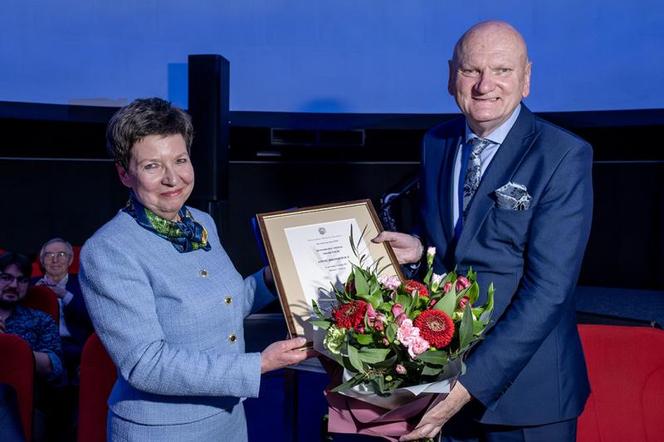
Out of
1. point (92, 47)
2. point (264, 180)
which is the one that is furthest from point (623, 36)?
point (92, 47)

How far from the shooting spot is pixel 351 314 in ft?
4.09

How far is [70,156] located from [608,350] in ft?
20.5

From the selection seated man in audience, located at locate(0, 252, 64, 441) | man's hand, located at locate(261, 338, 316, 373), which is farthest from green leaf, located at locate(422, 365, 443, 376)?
seated man in audience, located at locate(0, 252, 64, 441)

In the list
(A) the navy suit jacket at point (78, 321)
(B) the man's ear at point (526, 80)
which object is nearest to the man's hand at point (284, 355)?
(B) the man's ear at point (526, 80)

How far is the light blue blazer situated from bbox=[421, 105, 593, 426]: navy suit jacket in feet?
1.91

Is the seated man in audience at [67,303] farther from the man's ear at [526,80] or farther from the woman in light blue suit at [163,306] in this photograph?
the man's ear at [526,80]

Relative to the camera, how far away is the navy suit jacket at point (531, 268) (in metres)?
1.52

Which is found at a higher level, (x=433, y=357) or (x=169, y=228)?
(x=169, y=228)

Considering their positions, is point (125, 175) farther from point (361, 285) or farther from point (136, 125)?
point (361, 285)

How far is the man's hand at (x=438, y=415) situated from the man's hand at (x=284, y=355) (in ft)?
0.98

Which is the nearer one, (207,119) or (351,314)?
(351,314)

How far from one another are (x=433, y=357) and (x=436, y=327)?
6cm

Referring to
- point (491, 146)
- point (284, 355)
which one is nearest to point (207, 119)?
point (491, 146)

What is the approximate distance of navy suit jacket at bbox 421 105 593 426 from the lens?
1522 mm
